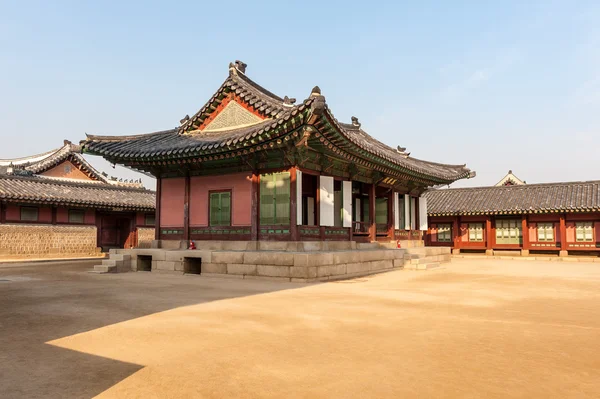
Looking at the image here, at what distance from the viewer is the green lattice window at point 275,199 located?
1516 cm

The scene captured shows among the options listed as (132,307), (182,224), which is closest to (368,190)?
(182,224)

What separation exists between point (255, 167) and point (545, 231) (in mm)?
24649

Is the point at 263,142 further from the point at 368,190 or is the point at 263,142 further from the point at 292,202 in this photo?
the point at 368,190

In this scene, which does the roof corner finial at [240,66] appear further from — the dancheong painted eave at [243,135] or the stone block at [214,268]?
the stone block at [214,268]

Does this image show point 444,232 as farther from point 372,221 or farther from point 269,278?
point 269,278

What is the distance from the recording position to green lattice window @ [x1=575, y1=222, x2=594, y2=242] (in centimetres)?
2878

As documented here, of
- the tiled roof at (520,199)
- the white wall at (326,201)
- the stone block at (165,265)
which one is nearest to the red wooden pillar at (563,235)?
the tiled roof at (520,199)

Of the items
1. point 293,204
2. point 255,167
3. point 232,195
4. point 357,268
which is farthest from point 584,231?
point 232,195

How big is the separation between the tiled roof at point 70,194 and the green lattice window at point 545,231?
29368 millimetres

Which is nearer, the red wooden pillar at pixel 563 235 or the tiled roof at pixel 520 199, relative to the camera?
the red wooden pillar at pixel 563 235

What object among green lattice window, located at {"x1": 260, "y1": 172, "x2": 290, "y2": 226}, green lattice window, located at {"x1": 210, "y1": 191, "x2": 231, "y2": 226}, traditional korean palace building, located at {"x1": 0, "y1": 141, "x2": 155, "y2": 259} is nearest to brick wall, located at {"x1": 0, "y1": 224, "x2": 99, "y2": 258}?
traditional korean palace building, located at {"x1": 0, "y1": 141, "x2": 155, "y2": 259}

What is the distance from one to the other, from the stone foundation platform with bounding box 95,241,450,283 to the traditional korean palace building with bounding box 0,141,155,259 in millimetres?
2786

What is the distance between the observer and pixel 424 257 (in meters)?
21.9

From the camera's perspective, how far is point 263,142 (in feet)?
47.3
